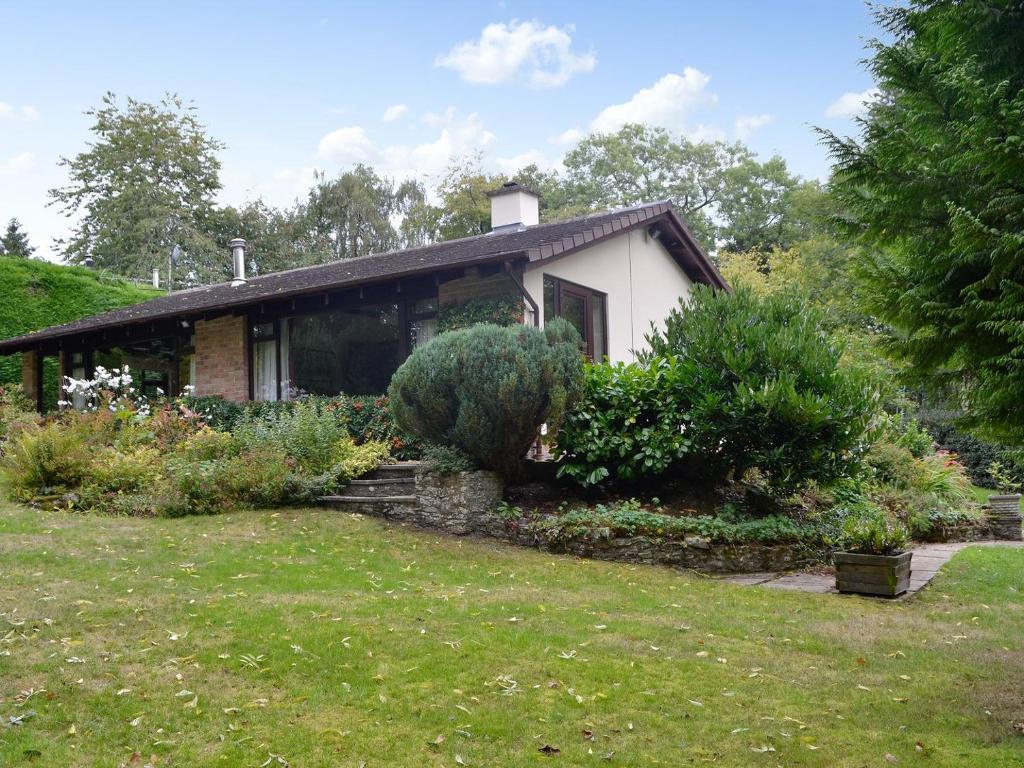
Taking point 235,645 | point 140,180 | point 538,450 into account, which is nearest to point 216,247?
point 140,180

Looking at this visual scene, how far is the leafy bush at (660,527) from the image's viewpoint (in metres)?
8.96

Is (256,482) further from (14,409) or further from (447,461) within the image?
(14,409)

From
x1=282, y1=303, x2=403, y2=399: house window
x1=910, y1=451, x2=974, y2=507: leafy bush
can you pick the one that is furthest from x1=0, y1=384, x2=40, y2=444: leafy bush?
x1=910, y1=451, x2=974, y2=507: leafy bush

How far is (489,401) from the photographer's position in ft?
31.3

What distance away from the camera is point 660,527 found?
→ 9.00 meters

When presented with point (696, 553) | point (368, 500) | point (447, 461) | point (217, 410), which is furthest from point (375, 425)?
point (696, 553)

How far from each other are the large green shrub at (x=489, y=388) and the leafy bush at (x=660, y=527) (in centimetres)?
115

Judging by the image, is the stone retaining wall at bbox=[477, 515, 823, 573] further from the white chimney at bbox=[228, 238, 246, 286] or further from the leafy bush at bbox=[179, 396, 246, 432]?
the white chimney at bbox=[228, 238, 246, 286]

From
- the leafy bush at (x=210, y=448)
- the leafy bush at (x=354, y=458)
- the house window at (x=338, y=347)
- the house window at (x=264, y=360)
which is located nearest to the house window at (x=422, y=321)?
the house window at (x=338, y=347)

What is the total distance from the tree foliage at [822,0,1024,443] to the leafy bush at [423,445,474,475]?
20.4 feet

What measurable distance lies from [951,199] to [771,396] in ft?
16.6

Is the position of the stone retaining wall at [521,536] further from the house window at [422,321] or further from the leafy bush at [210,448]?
the house window at [422,321]

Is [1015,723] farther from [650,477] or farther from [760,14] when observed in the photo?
[760,14]

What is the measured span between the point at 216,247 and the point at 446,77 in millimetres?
25518
